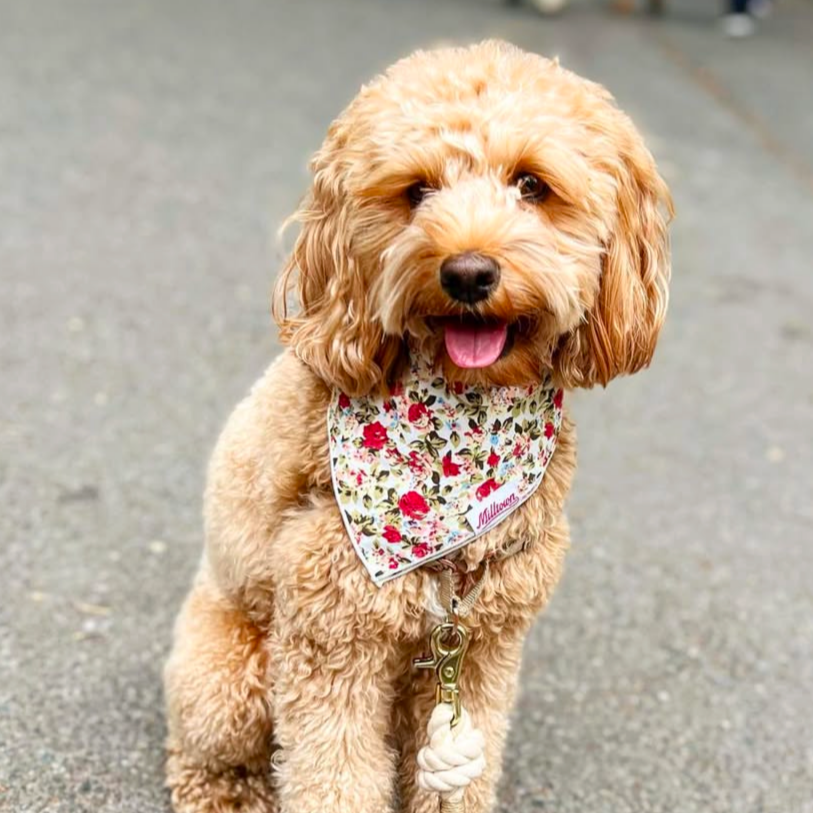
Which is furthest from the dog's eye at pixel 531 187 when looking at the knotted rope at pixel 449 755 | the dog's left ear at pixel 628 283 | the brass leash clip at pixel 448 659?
the knotted rope at pixel 449 755

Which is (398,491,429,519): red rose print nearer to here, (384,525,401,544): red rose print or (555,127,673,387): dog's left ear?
(384,525,401,544): red rose print

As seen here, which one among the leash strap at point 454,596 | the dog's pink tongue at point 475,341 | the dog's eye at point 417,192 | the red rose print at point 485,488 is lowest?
the leash strap at point 454,596

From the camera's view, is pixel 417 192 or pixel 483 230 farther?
pixel 417 192

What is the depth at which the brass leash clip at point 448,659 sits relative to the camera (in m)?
2.59

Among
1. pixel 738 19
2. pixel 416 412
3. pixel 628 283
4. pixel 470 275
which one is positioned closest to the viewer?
pixel 470 275

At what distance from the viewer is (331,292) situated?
7.91ft

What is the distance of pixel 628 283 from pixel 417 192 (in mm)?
460

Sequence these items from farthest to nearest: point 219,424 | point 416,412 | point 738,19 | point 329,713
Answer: point 738,19 < point 219,424 < point 329,713 < point 416,412

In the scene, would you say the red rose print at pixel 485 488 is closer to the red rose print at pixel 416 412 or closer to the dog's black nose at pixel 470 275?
the red rose print at pixel 416 412

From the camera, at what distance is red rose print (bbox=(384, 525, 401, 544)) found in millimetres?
2520

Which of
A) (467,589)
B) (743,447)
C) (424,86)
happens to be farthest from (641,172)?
(743,447)

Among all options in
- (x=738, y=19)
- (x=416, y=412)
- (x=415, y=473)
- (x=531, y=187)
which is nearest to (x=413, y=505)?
(x=415, y=473)

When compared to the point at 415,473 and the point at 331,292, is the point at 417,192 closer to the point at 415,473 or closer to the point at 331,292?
the point at 331,292

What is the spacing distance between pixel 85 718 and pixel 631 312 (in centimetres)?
187
